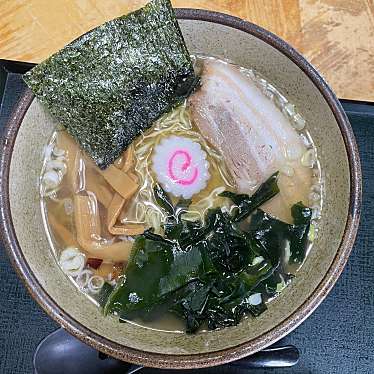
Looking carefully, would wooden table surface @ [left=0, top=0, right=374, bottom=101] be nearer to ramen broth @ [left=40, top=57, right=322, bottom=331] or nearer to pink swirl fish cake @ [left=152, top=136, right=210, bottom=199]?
ramen broth @ [left=40, top=57, right=322, bottom=331]

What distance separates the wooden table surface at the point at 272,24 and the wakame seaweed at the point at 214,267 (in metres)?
0.46

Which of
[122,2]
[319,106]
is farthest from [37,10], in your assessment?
[319,106]

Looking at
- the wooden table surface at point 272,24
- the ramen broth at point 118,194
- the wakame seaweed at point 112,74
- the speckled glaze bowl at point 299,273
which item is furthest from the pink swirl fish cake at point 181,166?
the wooden table surface at point 272,24

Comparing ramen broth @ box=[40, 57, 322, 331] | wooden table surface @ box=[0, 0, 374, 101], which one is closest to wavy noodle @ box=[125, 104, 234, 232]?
ramen broth @ box=[40, 57, 322, 331]

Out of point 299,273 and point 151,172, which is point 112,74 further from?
point 299,273

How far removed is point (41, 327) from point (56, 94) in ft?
1.99

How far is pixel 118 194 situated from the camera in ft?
5.00

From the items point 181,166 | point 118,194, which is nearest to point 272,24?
point 181,166

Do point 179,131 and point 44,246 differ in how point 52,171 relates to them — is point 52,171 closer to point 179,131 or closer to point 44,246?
point 44,246

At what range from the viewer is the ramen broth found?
4.84 ft

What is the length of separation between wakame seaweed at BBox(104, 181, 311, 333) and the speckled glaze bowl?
0.04 metres

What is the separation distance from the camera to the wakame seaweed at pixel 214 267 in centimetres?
139

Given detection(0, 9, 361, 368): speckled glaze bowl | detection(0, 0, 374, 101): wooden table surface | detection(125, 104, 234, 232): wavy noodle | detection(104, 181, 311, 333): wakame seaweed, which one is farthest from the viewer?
detection(0, 0, 374, 101): wooden table surface

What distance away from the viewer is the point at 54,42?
67.7 inches
